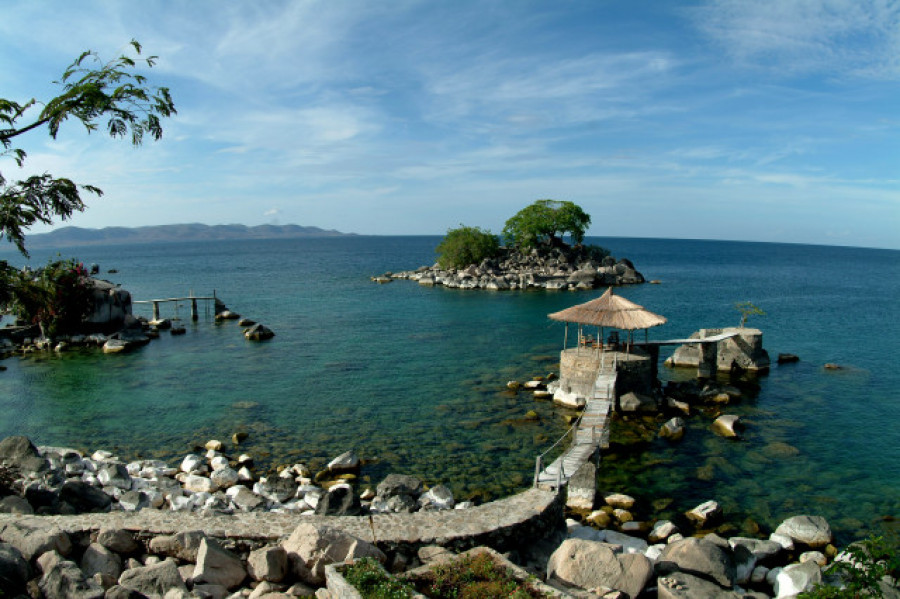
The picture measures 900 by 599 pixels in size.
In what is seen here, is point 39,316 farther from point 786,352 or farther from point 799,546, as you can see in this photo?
point 786,352

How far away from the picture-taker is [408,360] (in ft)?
113

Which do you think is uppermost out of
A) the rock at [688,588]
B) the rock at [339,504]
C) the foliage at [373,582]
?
the foliage at [373,582]

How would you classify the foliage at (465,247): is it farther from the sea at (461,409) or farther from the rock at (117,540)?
the rock at (117,540)

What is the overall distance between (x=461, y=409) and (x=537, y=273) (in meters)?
50.7

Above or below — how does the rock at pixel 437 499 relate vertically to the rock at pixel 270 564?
below

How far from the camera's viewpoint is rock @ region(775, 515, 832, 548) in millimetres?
14242

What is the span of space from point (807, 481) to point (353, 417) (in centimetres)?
1711

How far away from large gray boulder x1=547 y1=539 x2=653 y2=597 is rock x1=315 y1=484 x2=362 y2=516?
249 inches

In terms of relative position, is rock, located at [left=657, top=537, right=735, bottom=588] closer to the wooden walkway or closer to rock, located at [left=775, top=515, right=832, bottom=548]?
the wooden walkway

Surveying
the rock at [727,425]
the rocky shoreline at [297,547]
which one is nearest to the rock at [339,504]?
the rocky shoreline at [297,547]

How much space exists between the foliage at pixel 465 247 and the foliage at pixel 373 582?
71626 mm

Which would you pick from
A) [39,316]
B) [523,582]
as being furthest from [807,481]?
[39,316]

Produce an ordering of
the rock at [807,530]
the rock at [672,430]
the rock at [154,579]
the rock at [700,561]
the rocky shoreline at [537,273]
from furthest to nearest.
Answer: the rocky shoreline at [537,273] → the rock at [672,430] → the rock at [807,530] → the rock at [700,561] → the rock at [154,579]

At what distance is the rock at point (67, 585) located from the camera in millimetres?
8672
